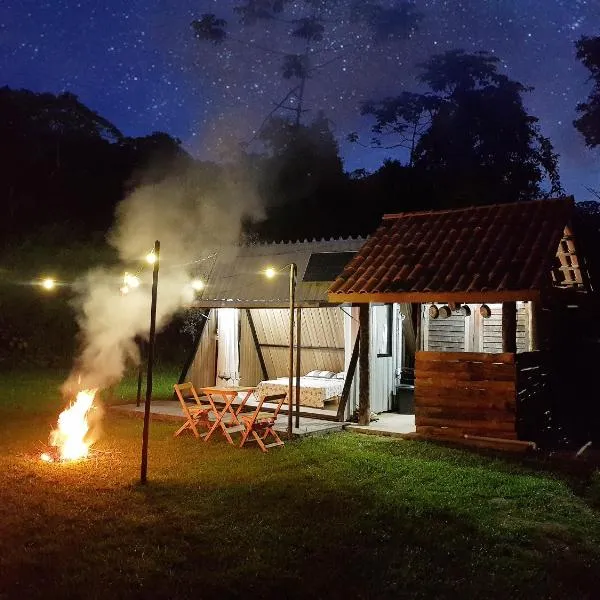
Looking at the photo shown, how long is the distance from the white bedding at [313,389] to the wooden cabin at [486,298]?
1095mm

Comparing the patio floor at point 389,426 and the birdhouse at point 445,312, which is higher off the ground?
the birdhouse at point 445,312

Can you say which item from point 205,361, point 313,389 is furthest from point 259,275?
point 313,389

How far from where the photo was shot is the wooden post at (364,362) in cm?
1201

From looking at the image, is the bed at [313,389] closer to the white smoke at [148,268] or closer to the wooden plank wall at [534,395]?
the white smoke at [148,268]

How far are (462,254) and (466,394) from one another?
2579 millimetres

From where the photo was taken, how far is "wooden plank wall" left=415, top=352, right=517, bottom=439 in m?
10.2

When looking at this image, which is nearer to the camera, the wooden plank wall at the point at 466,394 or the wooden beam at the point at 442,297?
the wooden beam at the point at 442,297

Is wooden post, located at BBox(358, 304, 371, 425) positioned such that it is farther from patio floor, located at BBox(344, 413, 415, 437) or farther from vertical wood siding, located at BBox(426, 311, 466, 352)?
vertical wood siding, located at BBox(426, 311, 466, 352)

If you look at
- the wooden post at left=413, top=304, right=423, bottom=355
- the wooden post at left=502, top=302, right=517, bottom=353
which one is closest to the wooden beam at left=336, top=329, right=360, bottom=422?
the wooden post at left=413, top=304, right=423, bottom=355

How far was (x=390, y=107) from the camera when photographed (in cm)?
3422

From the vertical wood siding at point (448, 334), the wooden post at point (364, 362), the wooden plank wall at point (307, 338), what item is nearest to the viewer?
the wooden post at point (364, 362)

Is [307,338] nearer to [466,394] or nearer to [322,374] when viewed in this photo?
[322,374]

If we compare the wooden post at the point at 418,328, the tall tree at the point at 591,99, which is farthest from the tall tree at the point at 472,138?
the wooden post at the point at 418,328

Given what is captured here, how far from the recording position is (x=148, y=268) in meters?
16.8
